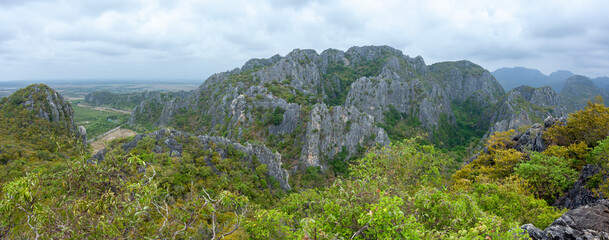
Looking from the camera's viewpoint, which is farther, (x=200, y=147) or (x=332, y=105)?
(x=332, y=105)

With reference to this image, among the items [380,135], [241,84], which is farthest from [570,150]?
[241,84]

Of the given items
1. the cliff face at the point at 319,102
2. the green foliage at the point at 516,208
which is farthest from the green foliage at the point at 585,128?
the cliff face at the point at 319,102

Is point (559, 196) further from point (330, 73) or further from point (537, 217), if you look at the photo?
point (330, 73)

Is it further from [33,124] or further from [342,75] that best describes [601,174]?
[342,75]

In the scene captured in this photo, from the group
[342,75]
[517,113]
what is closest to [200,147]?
[342,75]

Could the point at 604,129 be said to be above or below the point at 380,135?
above

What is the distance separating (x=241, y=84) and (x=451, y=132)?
317 ft

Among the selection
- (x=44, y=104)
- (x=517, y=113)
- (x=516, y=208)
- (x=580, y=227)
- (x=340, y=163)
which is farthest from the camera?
(x=517, y=113)

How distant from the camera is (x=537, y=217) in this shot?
13477mm

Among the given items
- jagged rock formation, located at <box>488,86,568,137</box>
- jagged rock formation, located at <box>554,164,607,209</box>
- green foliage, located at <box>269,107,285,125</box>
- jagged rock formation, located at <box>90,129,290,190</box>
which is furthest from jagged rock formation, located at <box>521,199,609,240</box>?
jagged rock formation, located at <box>488,86,568,137</box>

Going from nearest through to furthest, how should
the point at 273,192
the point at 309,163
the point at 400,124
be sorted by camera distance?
the point at 273,192
the point at 309,163
the point at 400,124

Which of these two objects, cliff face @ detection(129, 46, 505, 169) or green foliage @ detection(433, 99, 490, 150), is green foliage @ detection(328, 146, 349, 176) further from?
green foliage @ detection(433, 99, 490, 150)

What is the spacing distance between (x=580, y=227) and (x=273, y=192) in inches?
1119

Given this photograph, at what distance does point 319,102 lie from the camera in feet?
267
